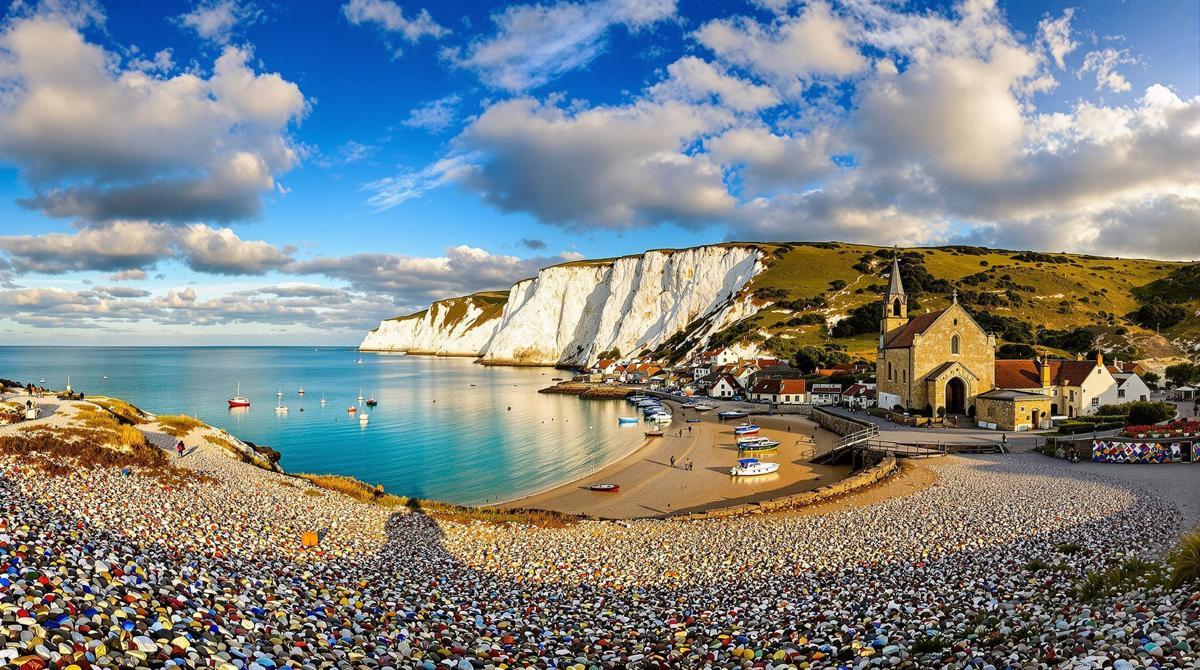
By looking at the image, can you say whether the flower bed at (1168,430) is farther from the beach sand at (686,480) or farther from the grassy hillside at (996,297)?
the grassy hillside at (996,297)

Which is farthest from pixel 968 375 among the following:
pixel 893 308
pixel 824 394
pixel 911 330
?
pixel 824 394

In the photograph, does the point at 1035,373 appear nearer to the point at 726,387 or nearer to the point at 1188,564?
the point at 726,387

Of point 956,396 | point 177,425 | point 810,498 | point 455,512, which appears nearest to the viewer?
point 455,512

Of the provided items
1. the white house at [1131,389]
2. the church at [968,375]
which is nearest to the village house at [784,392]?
the church at [968,375]

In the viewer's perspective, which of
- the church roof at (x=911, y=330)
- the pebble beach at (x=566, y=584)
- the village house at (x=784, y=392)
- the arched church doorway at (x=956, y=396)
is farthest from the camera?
the village house at (x=784, y=392)

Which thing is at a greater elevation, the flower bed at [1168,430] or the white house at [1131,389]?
the white house at [1131,389]

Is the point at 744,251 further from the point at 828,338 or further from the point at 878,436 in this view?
the point at 878,436
